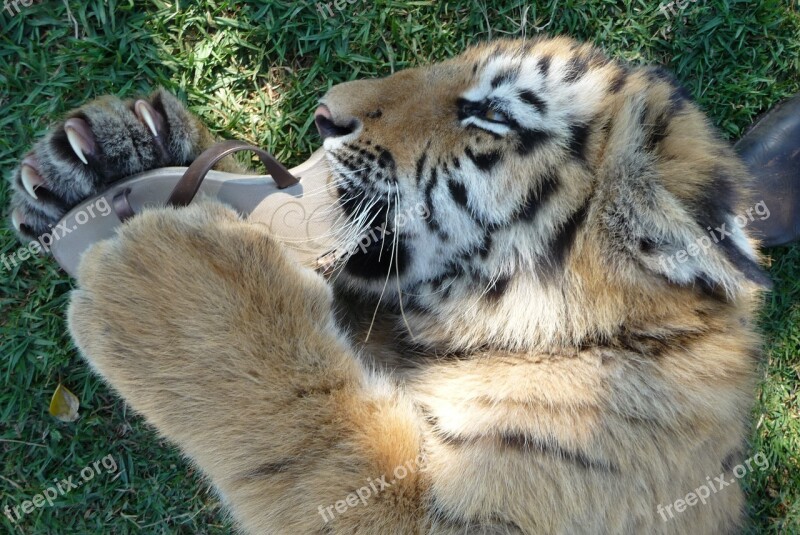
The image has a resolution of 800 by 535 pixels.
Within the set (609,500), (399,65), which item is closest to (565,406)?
(609,500)

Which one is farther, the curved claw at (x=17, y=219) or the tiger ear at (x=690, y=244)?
the curved claw at (x=17, y=219)

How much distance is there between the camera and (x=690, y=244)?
158 centimetres

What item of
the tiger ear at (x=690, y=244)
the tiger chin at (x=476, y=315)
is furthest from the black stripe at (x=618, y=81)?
the tiger ear at (x=690, y=244)

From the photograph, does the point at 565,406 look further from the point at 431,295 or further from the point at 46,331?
the point at 46,331

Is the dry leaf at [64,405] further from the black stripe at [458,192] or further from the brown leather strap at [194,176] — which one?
the black stripe at [458,192]

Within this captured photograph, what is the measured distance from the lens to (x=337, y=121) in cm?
196

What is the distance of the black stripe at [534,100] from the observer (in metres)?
1.87

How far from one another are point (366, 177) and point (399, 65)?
3.60 ft

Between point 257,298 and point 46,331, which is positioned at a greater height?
point 257,298

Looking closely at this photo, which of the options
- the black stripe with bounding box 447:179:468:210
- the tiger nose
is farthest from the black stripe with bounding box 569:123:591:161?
the tiger nose

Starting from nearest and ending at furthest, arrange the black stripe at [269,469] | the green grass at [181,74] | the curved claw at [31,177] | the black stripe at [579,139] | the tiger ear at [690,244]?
the tiger ear at [690,244] < the black stripe at [269,469] < the black stripe at [579,139] < the curved claw at [31,177] < the green grass at [181,74]

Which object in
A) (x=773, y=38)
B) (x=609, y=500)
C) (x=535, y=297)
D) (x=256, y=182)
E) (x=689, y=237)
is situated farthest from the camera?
(x=773, y=38)

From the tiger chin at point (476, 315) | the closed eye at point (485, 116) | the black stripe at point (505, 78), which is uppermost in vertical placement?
the black stripe at point (505, 78)

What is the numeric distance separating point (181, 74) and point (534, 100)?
5.37 feet
